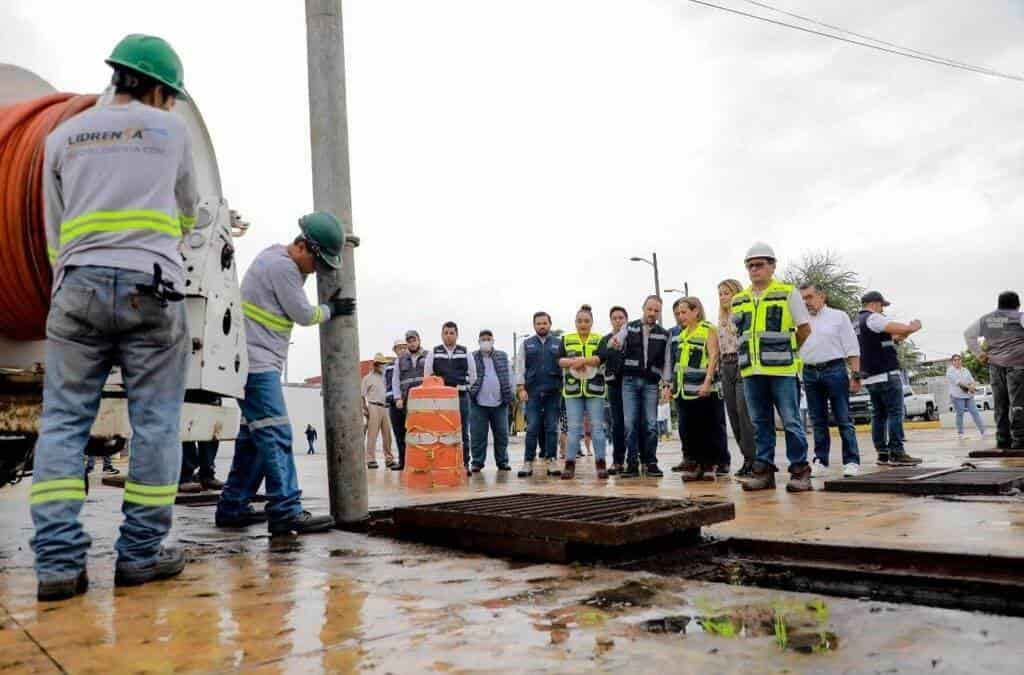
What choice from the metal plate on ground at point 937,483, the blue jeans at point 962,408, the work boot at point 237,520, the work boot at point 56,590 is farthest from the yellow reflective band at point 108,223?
the blue jeans at point 962,408

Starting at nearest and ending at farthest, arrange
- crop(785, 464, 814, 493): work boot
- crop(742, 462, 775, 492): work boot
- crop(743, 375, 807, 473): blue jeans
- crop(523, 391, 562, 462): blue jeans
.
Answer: crop(785, 464, 814, 493): work boot, crop(743, 375, 807, 473): blue jeans, crop(742, 462, 775, 492): work boot, crop(523, 391, 562, 462): blue jeans

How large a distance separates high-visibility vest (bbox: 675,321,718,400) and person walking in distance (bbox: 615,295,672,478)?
28cm

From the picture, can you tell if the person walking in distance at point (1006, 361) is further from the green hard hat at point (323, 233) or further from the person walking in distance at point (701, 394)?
the green hard hat at point (323, 233)

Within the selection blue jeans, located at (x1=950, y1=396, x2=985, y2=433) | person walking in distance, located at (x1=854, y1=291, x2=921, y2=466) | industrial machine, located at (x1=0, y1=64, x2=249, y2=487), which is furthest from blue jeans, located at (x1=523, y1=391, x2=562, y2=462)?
blue jeans, located at (x1=950, y1=396, x2=985, y2=433)

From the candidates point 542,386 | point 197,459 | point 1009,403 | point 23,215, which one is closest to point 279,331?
point 23,215

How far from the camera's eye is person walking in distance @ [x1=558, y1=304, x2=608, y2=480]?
28.0 feet

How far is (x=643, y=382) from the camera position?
809 cm

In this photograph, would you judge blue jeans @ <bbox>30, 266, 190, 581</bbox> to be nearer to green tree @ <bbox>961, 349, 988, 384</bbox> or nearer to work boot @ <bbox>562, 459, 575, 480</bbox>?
work boot @ <bbox>562, 459, 575, 480</bbox>

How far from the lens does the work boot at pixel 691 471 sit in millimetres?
7250

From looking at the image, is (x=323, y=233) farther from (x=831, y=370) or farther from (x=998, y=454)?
(x=998, y=454)

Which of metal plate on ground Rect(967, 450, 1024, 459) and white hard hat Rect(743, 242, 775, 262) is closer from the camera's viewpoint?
white hard hat Rect(743, 242, 775, 262)

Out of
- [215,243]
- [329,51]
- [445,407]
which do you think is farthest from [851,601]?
[445,407]

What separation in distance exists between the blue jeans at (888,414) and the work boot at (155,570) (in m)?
7.05

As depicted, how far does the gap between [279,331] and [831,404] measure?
497cm
